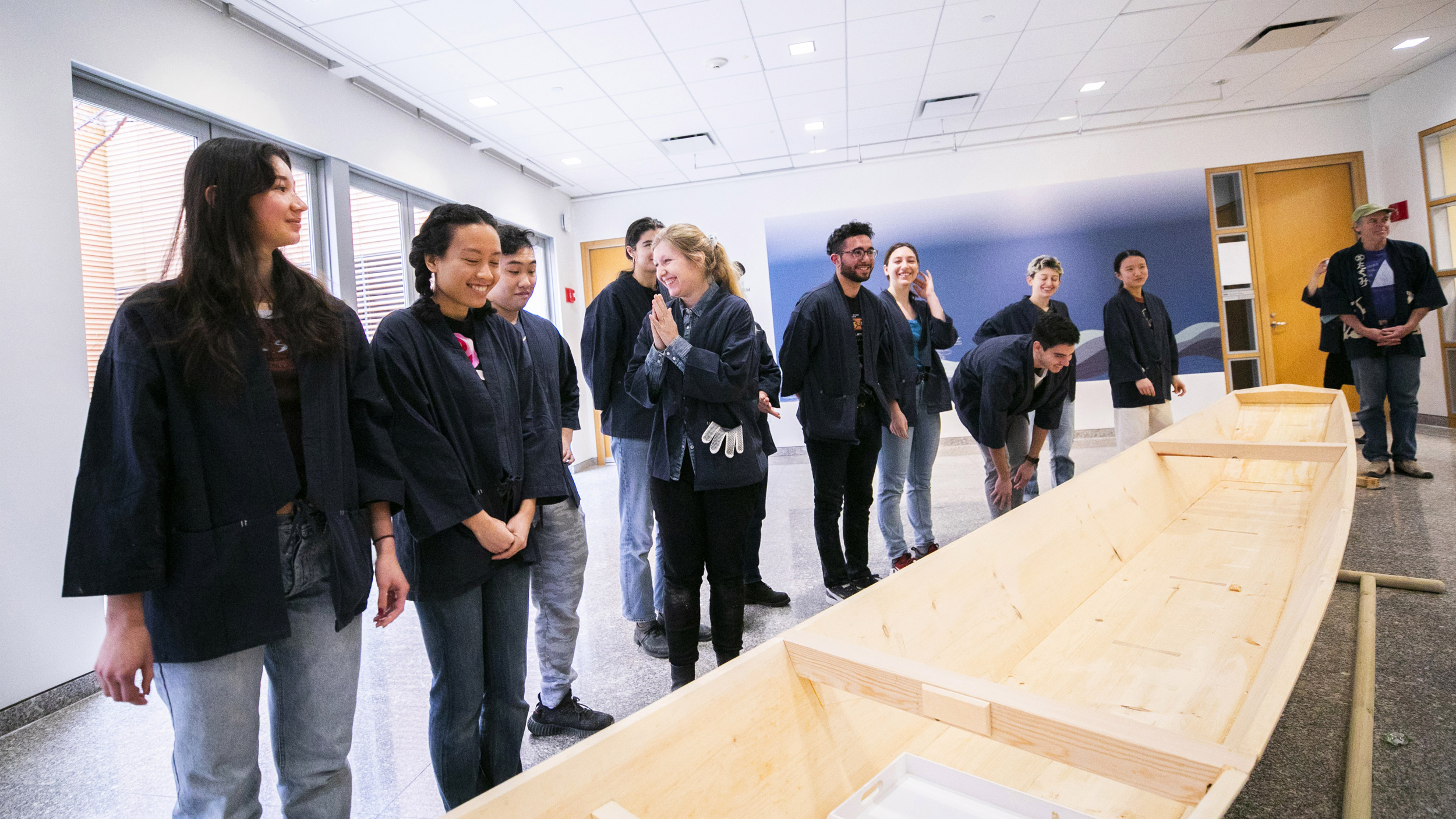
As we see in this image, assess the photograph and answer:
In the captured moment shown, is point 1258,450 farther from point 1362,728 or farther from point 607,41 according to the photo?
point 607,41

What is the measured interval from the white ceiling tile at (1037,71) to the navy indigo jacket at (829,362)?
333 cm

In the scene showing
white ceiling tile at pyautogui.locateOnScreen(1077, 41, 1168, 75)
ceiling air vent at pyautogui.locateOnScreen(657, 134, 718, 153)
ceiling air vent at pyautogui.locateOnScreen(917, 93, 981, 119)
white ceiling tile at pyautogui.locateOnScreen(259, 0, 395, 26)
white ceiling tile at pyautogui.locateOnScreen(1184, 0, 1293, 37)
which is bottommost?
white ceiling tile at pyautogui.locateOnScreen(259, 0, 395, 26)

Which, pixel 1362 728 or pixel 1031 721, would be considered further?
pixel 1362 728

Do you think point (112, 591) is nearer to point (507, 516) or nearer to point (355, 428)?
point (355, 428)

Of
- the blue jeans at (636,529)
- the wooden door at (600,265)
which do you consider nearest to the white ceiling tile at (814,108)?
the wooden door at (600,265)

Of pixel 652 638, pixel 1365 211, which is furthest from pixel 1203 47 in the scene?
pixel 652 638

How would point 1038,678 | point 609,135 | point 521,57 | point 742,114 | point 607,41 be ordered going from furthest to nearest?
point 609,135 < point 742,114 < point 521,57 < point 607,41 < point 1038,678

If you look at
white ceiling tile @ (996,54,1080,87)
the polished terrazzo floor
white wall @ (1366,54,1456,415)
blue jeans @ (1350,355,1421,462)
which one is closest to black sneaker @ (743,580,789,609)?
the polished terrazzo floor

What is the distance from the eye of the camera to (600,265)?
7824mm

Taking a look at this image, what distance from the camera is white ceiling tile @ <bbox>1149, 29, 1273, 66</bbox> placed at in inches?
187

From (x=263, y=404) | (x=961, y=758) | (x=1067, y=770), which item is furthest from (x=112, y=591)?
(x=1067, y=770)

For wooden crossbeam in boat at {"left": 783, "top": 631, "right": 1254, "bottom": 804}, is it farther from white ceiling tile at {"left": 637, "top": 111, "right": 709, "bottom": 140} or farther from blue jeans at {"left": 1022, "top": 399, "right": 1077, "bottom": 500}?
white ceiling tile at {"left": 637, "top": 111, "right": 709, "bottom": 140}

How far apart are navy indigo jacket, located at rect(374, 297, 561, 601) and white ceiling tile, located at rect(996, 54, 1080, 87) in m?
4.94

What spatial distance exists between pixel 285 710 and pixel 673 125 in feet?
17.6
